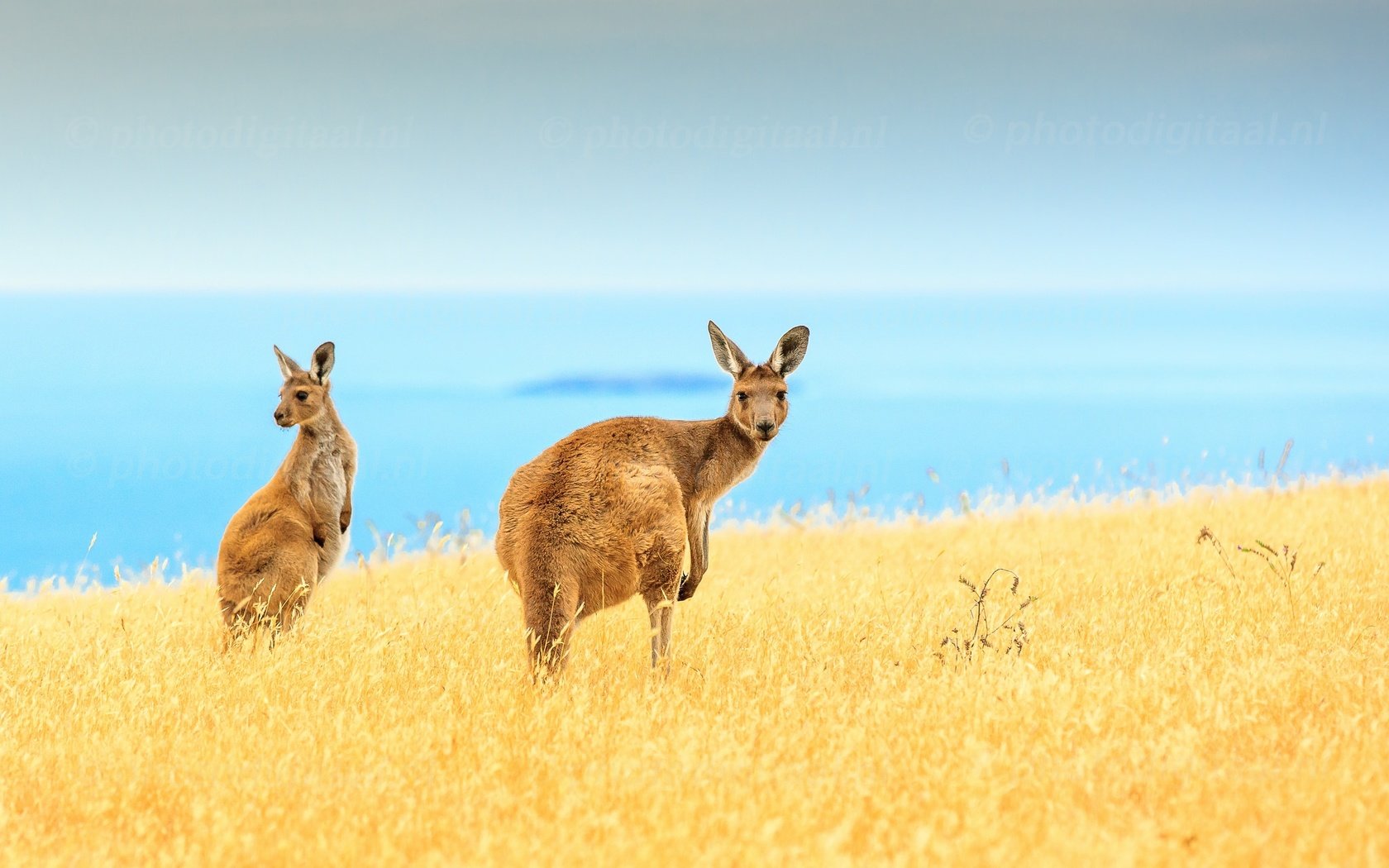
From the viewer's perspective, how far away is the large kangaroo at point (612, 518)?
6.88 meters

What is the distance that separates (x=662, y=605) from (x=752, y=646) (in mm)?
1182

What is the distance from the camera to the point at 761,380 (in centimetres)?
813

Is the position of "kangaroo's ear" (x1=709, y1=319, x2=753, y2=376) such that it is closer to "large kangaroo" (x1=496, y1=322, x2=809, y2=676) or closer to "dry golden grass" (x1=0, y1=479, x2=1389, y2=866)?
"large kangaroo" (x1=496, y1=322, x2=809, y2=676)

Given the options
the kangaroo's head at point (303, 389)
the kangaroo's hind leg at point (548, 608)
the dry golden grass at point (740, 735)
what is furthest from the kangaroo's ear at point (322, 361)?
the kangaroo's hind leg at point (548, 608)

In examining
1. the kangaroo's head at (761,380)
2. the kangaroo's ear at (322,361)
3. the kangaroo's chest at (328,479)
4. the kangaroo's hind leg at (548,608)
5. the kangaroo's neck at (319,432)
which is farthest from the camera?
the kangaroo's ear at (322,361)

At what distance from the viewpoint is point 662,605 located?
713 cm

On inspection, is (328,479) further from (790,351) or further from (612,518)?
(790,351)

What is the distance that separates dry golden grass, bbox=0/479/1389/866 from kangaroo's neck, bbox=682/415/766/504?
39.0 inches

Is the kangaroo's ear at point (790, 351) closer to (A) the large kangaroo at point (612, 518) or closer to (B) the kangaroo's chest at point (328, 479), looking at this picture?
(A) the large kangaroo at point (612, 518)

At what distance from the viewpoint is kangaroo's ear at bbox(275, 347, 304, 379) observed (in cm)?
938

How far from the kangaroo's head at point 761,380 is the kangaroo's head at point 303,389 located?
3.04m

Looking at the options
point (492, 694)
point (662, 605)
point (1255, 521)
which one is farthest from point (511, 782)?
point (1255, 521)

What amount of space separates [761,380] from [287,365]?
144 inches

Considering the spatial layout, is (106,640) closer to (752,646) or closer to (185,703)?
(185,703)
